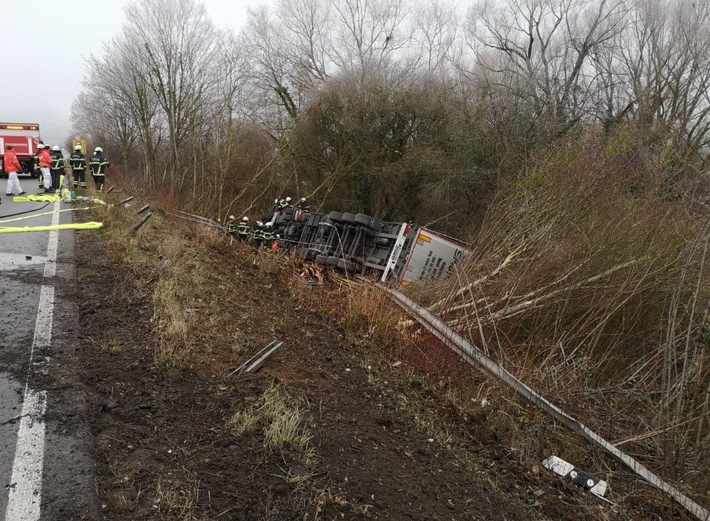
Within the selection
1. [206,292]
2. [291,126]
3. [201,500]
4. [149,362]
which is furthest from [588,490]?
[291,126]

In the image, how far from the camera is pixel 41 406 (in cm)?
277

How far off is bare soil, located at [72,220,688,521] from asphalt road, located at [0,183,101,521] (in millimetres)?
98

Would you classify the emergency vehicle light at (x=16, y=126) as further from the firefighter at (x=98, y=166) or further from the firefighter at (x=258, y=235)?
the firefighter at (x=258, y=235)

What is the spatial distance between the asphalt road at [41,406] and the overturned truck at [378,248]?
5.19m

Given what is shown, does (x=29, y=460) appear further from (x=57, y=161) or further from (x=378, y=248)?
(x=57, y=161)

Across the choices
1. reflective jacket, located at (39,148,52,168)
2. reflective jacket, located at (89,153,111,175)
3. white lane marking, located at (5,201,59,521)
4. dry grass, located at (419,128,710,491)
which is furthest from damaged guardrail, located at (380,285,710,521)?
reflective jacket, located at (39,148,52,168)

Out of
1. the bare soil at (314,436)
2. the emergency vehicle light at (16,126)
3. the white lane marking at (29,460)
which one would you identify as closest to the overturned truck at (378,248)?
the bare soil at (314,436)

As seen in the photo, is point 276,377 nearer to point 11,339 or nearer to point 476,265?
point 11,339

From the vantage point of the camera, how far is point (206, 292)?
5.88 metres

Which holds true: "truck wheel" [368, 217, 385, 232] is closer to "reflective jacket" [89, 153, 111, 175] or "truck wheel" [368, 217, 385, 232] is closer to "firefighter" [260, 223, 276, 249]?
"firefighter" [260, 223, 276, 249]

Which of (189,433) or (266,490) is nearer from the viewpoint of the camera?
(266,490)

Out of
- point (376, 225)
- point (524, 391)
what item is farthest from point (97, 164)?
point (524, 391)

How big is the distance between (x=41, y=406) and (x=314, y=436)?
1.67 meters

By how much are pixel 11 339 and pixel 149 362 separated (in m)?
1.13
